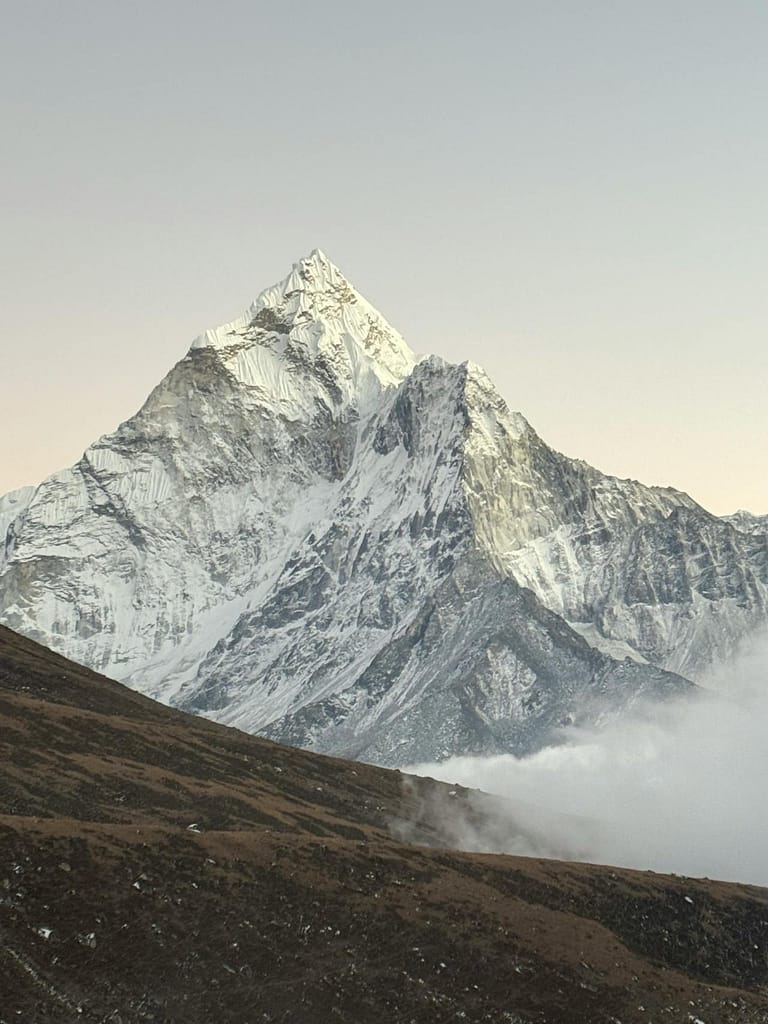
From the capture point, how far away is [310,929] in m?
126

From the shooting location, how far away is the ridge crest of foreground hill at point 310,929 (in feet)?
362

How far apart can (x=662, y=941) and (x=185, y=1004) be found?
6541 centimetres

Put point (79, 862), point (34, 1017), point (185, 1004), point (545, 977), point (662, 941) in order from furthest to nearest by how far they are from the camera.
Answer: point (662, 941)
point (545, 977)
point (79, 862)
point (185, 1004)
point (34, 1017)

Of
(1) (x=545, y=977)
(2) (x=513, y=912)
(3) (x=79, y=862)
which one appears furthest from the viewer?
(2) (x=513, y=912)

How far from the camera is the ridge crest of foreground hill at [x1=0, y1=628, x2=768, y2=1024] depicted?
110 meters

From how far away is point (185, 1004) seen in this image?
108875 millimetres

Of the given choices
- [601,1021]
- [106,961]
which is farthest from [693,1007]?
[106,961]

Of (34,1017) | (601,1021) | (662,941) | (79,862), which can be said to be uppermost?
(662,941)

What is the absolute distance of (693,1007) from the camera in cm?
13150

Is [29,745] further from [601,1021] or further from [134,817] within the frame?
[601,1021]

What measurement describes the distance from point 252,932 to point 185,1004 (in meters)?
13.6

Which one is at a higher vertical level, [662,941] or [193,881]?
[662,941]

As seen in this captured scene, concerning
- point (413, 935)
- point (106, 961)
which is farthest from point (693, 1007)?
point (106, 961)

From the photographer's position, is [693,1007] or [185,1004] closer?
[185,1004]
